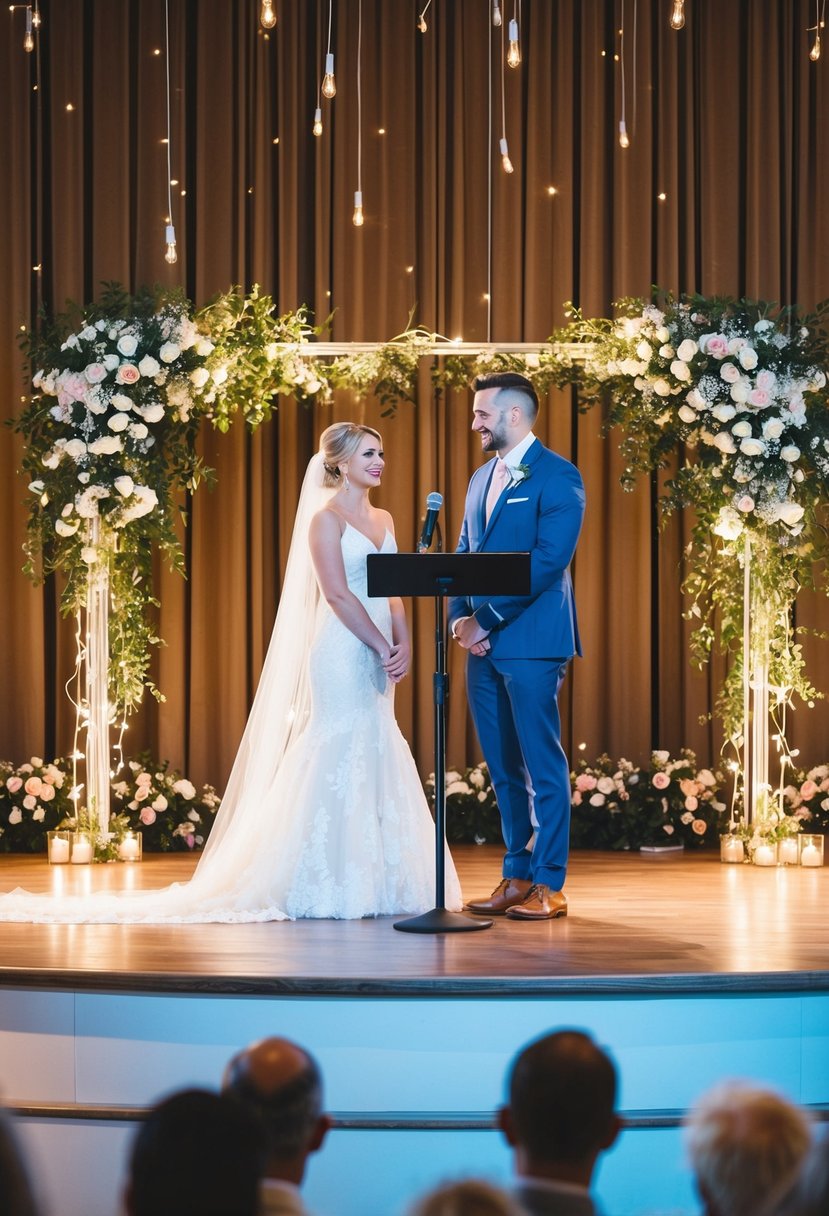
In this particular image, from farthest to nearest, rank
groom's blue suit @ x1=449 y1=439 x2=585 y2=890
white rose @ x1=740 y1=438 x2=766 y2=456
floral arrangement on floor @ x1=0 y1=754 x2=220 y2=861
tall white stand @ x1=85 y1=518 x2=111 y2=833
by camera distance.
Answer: floral arrangement on floor @ x1=0 y1=754 x2=220 y2=861 → tall white stand @ x1=85 y1=518 x2=111 y2=833 → white rose @ x1=740 y1=438 x2=766 y2=456 → groom's blue suit @ x1=449 y1=439 x2=585 y2=890

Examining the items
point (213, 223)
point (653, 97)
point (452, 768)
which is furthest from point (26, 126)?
point (452, 768)

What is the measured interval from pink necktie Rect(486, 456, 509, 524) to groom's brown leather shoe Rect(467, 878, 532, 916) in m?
1.32

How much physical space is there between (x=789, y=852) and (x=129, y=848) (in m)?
3.04

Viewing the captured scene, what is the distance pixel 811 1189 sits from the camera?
1.73 metres

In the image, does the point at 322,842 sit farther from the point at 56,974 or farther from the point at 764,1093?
the point at 764,1093

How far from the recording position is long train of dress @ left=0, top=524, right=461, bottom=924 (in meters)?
5.52

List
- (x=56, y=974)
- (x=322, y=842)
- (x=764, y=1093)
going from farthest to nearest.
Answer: (x=322, y=842) → (x=56, y=974) → (x=764, y=1093)

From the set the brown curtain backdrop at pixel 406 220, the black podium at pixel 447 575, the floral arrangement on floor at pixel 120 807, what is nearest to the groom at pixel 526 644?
the black podium at pixel 447 575

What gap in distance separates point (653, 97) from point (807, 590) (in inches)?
109

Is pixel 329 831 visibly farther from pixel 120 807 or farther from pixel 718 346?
pixel 718 346

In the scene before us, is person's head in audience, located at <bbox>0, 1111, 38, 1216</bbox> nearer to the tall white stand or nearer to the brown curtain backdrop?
the tall white stand

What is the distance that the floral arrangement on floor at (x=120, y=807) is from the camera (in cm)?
735

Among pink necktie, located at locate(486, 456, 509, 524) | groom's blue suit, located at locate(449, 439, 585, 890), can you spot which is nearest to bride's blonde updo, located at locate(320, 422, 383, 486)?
pink necktie, located at locate(486, 456, 509, 524)

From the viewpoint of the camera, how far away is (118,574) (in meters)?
7.20
